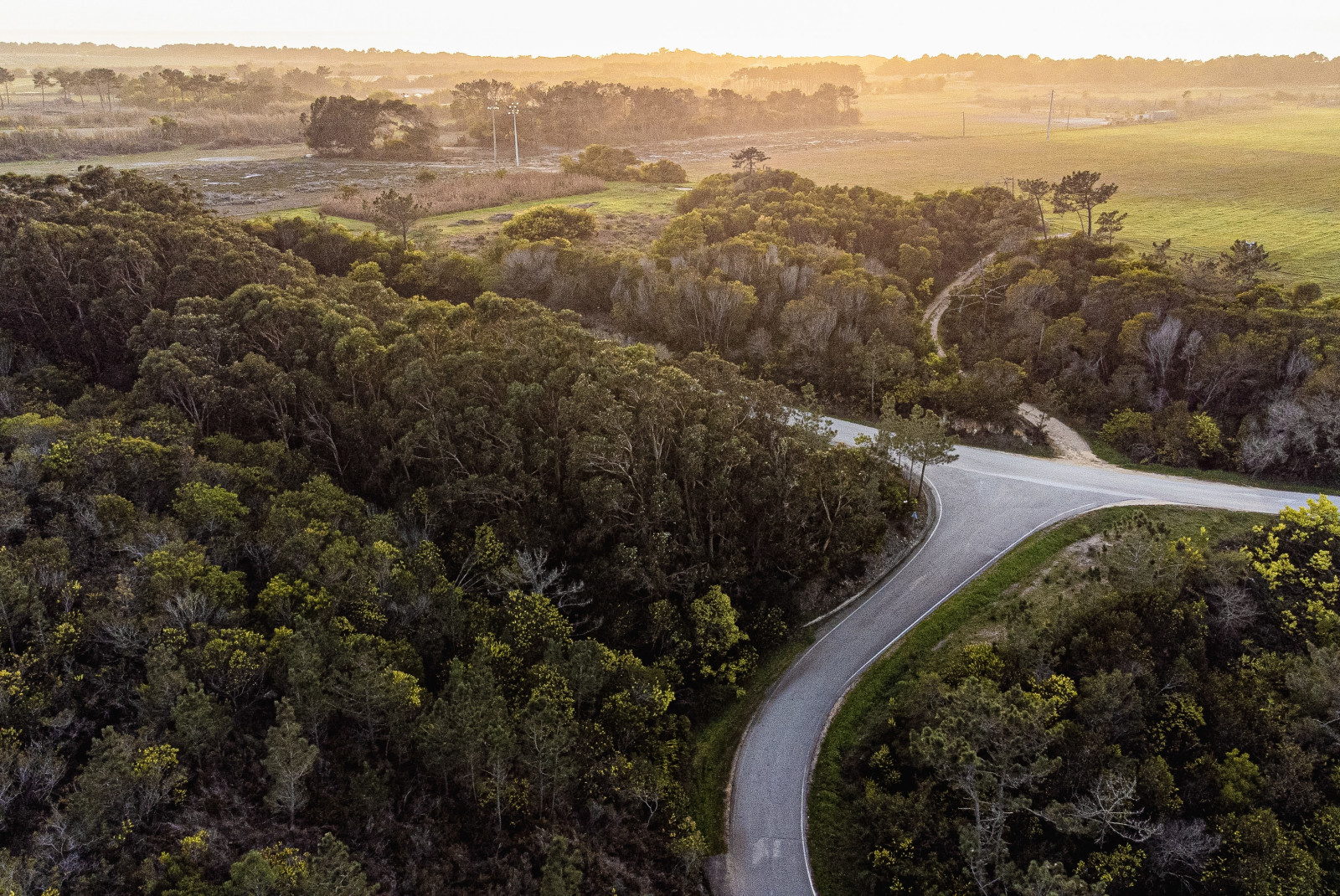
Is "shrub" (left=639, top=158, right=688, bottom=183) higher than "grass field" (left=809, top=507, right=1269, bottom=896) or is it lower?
higher

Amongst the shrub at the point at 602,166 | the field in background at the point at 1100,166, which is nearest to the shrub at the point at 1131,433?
the field in background at the point at 1100,166

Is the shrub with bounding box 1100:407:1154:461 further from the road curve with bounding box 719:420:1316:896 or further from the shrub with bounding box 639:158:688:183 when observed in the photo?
the shrub with bounding box 639:158:688:183

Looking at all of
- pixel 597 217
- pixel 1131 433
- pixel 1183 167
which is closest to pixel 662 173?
pixel 597 217

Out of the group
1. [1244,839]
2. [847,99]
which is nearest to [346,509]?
[1244,839]

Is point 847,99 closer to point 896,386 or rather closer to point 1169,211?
point 1169,211

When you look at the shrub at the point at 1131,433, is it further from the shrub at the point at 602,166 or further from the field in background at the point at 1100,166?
the shrub at the point at 602,166

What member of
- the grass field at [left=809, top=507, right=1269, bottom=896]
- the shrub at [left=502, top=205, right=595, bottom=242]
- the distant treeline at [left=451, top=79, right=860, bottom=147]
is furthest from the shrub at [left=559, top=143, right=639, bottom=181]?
the grass field at [left=809, top=507, right=1269, bottom=896]

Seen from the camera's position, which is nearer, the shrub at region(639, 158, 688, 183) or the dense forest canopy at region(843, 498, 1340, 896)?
the dense forest canopy at region(843, 498, 1340, 896)
